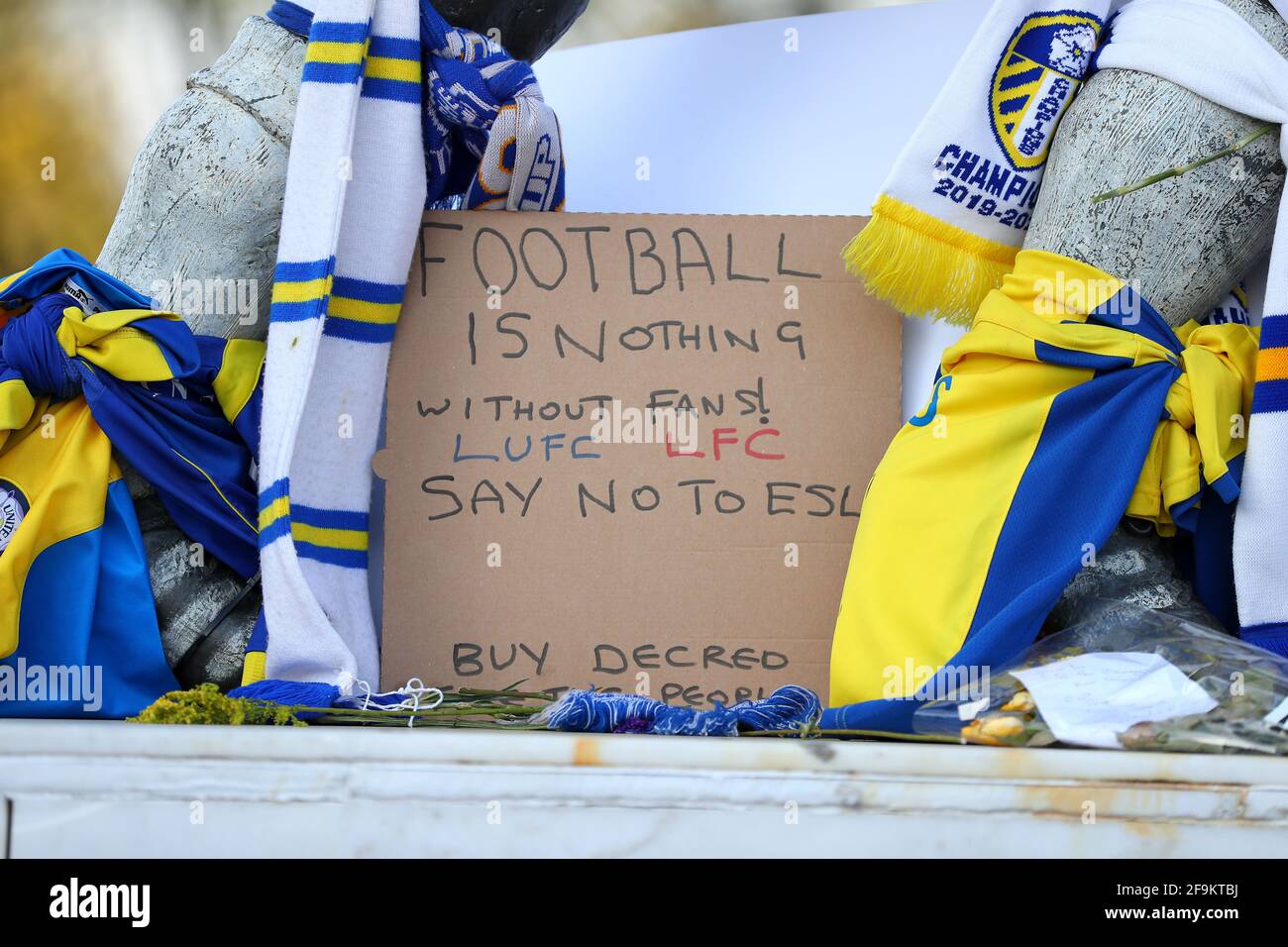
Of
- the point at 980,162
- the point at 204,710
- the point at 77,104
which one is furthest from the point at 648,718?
the point at 77,104

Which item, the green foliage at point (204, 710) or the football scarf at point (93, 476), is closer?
the green foliage at point (204, 710)

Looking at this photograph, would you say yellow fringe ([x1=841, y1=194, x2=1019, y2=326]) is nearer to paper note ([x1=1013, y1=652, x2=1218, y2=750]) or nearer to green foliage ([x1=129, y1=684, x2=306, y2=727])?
paper note ([x1=1013, y1=652, x2=1218, y2=750])

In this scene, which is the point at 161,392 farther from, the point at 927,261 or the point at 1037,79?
the point at 1037,79

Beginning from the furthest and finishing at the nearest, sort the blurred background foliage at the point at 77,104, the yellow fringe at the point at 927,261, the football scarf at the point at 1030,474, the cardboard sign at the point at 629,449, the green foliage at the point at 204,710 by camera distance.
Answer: the blurred background foliage at the point at 77,104
the cardboard sign at the point at 629,449
the yellow fringe at the point at 927,261
the football scarf at the point at 1030,474
the green foliage at the point at 204,710

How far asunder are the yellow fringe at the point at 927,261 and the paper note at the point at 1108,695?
56cm

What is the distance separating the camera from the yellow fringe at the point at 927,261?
1579 mm

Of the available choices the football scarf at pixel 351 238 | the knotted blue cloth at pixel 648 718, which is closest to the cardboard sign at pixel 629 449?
the football scarf at pixel 351 238

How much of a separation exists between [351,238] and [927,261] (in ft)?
2.28

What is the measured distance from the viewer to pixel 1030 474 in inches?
54.3

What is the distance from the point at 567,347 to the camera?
5.89ft

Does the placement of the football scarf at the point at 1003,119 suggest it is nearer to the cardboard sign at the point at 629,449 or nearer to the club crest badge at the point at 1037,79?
the club crest badge at the point at 1037,79

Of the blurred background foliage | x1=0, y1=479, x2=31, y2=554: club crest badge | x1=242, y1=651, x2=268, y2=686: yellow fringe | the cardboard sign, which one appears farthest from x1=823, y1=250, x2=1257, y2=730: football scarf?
the blurred background foliage

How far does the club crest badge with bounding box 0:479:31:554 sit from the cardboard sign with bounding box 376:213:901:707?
16.5 inches
